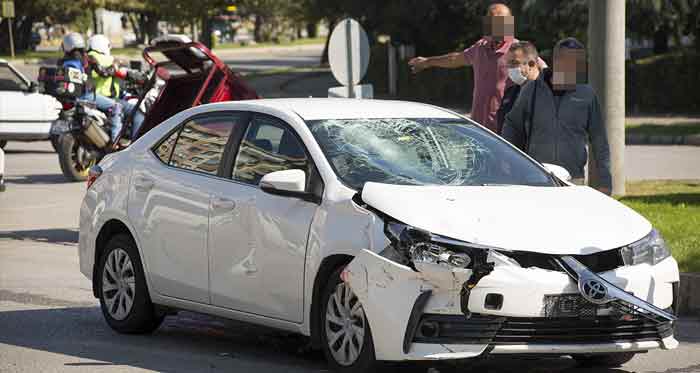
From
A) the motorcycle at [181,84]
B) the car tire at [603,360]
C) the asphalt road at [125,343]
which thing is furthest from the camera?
the motorcycle at [181,84]

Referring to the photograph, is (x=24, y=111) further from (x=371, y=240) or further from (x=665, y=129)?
(x=371, y=240)

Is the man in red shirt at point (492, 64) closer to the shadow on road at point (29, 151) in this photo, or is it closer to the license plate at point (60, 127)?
the license plate at point (60, 127)

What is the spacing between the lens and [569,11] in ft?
109

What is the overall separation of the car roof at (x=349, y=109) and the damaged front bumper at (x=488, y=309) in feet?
4.75

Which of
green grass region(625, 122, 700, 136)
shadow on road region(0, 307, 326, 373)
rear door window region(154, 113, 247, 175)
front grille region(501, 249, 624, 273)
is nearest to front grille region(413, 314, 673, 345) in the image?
front grille region(501, 249, 624, 273)

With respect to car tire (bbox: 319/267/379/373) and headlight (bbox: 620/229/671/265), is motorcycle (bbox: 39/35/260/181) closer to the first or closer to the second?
car tire (bbox: 319/267/379/373)

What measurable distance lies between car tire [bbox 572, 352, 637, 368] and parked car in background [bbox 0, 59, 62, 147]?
16.7m

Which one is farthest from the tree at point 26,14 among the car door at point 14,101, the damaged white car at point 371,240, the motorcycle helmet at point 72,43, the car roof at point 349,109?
the car roof at point 349,109

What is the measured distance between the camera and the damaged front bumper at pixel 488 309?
6543 mm

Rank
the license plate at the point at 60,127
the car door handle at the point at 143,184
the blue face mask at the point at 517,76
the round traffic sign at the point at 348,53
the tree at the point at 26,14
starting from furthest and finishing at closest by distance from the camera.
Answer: the tree at the point at 26,14, the license plate at the point at 60,127, the round traffic sign at the point at 348,53, the blue face mask at the point at 517,76, the car door handle at the point at 143,184

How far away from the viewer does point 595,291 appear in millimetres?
6613

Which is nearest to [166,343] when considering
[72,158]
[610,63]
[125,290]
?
[125,290]

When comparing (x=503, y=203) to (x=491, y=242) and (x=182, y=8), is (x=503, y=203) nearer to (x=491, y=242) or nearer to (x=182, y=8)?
(x=491, y=242)

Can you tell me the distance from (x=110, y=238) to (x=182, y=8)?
5865 centimetres
